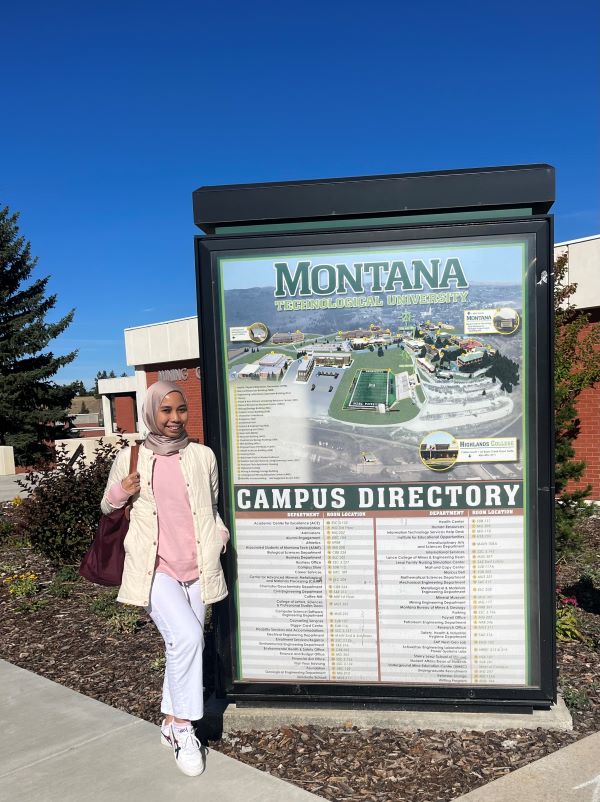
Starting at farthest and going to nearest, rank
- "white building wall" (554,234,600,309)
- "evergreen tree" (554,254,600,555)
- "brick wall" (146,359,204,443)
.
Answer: "brick wall" (146,359,204,443)
"white building wall" (554,234,600,309)
"evergreen tree" (554,254,600,555)

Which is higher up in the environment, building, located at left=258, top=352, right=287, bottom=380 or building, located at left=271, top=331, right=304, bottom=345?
building, located at left=271, top=331, right=304, bottom=345

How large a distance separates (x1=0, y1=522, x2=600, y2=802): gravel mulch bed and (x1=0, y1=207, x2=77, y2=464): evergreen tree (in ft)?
76.0

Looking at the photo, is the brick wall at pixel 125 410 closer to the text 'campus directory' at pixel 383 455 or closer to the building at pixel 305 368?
the text 'campus directory' at pixel 383 455

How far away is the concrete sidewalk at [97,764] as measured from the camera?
10.5 ft

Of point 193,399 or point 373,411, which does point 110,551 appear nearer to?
point 373,411

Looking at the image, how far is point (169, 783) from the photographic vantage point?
3275 mm

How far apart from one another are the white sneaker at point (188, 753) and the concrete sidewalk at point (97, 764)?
0.04m

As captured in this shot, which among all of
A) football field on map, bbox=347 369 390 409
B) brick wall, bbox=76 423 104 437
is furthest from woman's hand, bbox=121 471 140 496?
brick wall, bbox=76 423 104 437

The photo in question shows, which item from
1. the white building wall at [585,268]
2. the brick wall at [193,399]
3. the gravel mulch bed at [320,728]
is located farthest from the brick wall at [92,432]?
the gravel mulch bed at [320,728]

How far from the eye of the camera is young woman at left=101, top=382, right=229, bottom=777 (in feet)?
11.1

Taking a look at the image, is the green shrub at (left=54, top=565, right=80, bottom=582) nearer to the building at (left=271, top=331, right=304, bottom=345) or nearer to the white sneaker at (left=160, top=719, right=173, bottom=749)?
the white sneaker at (left=160, top=719, right=173, bottom=749)

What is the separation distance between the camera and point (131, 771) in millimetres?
3398

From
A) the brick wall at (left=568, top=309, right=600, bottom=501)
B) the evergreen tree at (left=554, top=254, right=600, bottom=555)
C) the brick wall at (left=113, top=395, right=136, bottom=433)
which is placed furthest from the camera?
the brick wall at (left=113, top=395, right=136, bottom=433)

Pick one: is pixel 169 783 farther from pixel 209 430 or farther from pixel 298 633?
pixel 209 430
